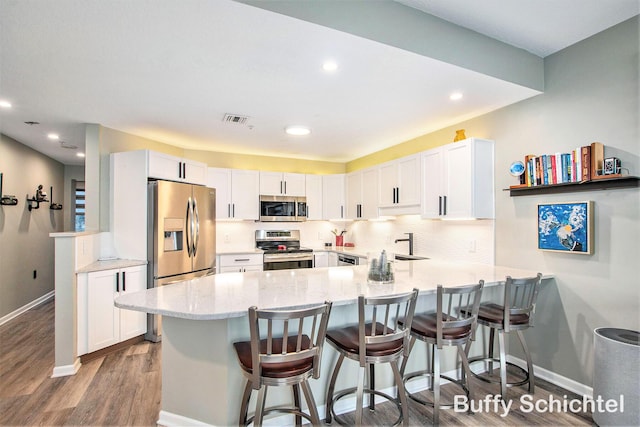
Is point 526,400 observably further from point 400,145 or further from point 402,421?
point 400,145

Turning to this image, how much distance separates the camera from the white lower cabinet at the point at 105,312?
308 centimetres

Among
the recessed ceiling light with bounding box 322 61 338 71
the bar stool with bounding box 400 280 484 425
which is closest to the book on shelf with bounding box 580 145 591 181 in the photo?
the bar stool with bounding box 400 280 484 425

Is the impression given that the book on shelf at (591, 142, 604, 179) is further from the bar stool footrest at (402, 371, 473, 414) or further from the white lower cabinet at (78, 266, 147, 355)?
the white lower cabinet at (78, 266, 147, 355)

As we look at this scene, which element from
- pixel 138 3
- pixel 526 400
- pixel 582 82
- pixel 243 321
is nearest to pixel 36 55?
pixel 138 3

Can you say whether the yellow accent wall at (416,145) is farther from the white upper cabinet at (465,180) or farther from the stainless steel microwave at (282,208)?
the stainless steel microwave at (282,208)

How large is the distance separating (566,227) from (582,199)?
246mm

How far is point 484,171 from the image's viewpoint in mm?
3229

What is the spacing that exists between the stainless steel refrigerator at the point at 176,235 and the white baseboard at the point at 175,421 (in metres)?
1.72

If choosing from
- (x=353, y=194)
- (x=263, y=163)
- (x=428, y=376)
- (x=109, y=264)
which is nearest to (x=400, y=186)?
(x=353, y=194)

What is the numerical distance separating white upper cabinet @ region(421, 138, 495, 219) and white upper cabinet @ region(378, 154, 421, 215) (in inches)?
14.2

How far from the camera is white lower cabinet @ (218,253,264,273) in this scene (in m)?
4.74

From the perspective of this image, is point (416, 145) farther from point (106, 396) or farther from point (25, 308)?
point (25, 308)

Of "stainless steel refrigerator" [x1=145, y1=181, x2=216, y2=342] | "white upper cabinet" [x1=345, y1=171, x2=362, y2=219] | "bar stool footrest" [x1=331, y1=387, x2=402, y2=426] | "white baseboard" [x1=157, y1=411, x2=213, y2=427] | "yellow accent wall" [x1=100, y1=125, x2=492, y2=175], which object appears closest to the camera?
"white baseboard" [x1=157, y1=411, x2=213, y2=427]

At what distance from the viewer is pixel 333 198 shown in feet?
18.5
